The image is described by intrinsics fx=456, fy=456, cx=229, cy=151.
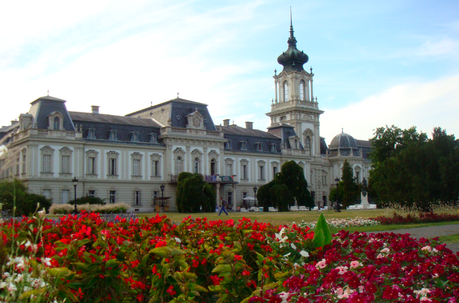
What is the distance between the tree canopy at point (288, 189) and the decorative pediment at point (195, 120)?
35.3 ft

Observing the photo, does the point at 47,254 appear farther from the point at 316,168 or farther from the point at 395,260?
the point at 316,168

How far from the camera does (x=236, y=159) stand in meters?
60.0

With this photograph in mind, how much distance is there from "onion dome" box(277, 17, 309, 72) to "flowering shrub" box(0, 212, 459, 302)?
229ft

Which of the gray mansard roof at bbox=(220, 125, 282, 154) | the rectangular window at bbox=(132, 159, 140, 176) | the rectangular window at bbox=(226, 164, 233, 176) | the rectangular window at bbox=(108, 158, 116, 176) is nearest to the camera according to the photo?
the rectangular window at bbox=(108, 158, 116, 176)

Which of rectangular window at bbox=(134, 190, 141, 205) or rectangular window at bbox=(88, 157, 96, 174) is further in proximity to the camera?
rectangular window at bbox=(134, 190, 141, 205)

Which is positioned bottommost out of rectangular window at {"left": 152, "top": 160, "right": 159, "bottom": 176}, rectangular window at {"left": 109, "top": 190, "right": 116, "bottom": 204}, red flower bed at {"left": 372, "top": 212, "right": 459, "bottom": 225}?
red flower bed at {"left": 372, "top": 212, "right": 459, "bottom": 225}

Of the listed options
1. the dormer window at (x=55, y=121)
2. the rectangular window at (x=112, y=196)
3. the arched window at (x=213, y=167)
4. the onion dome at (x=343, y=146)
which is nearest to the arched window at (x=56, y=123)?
the dormer window at (x=55, y=121)

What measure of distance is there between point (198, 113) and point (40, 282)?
5158 cm

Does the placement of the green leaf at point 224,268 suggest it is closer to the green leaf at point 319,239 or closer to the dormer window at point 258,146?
the green leaf at point 319,239

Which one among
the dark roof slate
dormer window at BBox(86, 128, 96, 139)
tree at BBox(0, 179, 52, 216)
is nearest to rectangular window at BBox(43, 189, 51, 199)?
dormer window at BBox(86, 128, 96, 139)

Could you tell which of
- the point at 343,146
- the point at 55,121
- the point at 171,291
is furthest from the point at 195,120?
the point at 171,291

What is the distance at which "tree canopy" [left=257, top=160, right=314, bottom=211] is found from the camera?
166 feet

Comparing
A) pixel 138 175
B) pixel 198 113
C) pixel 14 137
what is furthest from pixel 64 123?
pixel 198 113

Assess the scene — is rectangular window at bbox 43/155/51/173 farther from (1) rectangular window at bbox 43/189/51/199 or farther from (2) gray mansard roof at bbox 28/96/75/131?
(2) gray mansard roof at bbox 28/96/75/131
